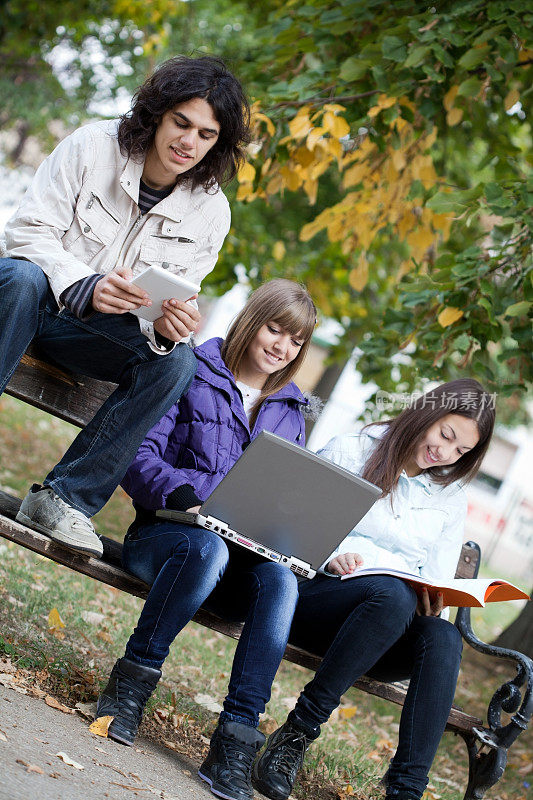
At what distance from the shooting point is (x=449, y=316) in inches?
181

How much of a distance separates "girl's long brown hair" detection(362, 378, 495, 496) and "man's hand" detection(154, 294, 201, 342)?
113 centimetres

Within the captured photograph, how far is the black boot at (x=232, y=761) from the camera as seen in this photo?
2.59m

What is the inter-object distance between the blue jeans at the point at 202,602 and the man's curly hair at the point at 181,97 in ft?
4.24

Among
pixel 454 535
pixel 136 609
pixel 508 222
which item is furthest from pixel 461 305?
pixel 136 609

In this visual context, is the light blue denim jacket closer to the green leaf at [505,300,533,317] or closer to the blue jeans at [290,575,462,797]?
the blue jeans at [290,575,462,797]

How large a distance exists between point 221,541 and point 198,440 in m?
0.46

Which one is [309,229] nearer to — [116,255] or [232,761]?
[116,255]

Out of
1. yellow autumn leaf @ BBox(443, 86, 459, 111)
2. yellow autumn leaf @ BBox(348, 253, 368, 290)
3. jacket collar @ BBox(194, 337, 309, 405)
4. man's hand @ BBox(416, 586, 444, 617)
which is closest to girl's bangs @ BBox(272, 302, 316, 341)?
jacket collar @ BBox(194, 337, 309, 405)

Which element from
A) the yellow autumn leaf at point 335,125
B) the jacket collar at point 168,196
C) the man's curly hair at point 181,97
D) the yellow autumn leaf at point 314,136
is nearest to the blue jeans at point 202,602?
the jacket collar at point 168,196

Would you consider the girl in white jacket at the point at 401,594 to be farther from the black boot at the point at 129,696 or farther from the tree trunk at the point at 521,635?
the tree trunk at the point at 521,635

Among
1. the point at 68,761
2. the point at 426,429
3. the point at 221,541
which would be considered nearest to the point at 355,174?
the point at 426,429

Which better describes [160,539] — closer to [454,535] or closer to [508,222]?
[454,535]

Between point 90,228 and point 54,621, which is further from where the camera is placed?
point 54,621

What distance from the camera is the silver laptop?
2.71m
